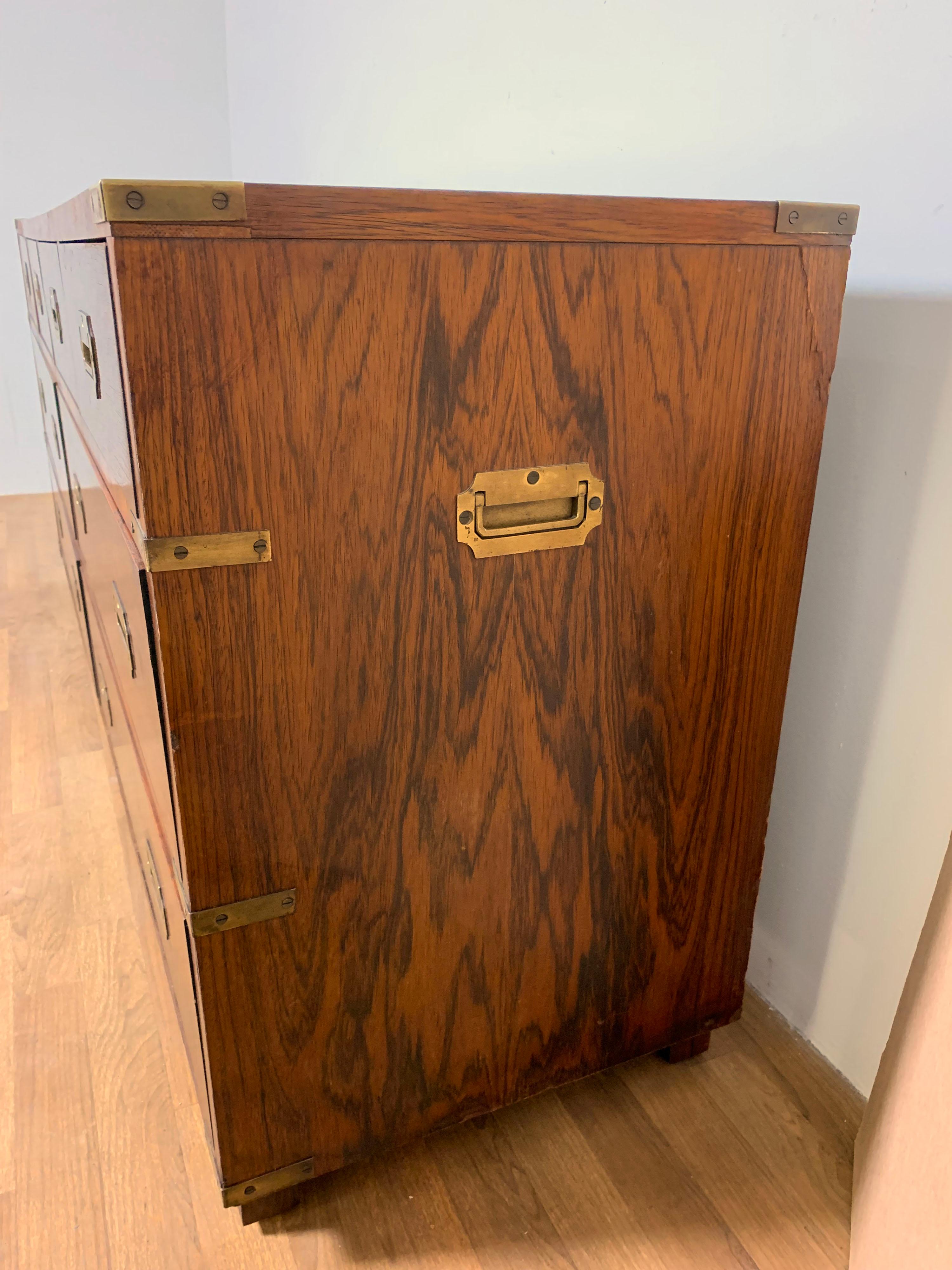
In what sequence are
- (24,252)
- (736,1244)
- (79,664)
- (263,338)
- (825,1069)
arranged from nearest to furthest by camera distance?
(263,338), (736,1244), (825,1069), (24,252), (79,664)

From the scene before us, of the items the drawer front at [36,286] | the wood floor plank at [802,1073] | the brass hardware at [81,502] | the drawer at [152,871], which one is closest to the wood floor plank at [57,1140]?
the drawer at [152,871]

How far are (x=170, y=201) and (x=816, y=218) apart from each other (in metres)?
0.49

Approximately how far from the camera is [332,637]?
27.5 inches

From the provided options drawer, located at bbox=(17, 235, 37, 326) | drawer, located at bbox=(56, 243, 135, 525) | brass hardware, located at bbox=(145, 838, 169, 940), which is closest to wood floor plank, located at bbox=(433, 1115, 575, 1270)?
brass hardware, located at bbox=(145, 838, 169, 940)

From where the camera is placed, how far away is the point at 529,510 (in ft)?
2.39

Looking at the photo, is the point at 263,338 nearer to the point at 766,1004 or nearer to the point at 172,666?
the point at 172,666

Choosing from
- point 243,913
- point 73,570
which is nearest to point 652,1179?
point 243,913

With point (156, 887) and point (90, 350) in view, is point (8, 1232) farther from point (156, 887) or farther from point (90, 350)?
point (90, 350)

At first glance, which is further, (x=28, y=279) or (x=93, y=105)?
(x=93, y=105)

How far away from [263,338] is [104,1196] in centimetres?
86

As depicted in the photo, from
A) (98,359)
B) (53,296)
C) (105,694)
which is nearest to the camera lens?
(98,359)

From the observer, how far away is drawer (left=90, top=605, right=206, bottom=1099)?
2.85ft

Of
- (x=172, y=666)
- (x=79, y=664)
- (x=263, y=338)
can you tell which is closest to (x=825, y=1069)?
(x=172, y=666)

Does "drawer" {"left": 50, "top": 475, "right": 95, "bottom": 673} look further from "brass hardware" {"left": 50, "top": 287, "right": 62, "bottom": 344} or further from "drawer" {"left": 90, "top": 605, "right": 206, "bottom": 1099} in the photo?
"brass hardware" {"left": 50, "top": 287, "right": 62, "bottom": 344}
